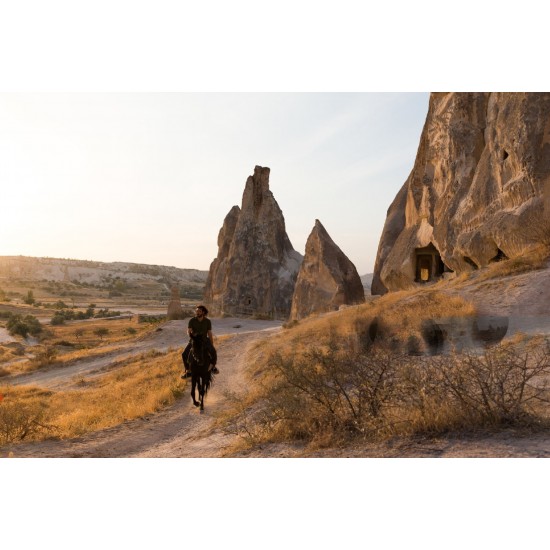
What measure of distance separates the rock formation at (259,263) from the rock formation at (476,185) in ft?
36.9

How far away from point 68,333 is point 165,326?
14360 mm

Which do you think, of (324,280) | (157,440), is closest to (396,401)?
(157,440)

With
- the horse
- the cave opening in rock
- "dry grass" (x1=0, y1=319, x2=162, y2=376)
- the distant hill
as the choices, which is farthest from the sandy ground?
the distant hill

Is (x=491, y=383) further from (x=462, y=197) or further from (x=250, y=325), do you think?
(x=250, y=325)

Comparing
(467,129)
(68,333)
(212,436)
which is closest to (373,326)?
(212,436)

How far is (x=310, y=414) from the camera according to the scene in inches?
206

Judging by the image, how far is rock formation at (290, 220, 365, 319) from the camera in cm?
2308

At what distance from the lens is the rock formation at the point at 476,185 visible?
13.2 meters

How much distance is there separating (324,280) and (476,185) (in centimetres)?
932

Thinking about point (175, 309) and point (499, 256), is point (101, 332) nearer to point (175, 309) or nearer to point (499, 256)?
point (175, 309)

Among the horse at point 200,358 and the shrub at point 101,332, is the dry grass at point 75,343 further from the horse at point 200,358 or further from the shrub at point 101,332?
the horse at point 200,358

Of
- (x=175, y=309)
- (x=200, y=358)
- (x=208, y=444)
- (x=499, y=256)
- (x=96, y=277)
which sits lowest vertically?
(x=208, y=444)

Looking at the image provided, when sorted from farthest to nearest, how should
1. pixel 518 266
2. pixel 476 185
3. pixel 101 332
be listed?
pixel 101 332 < pixel 476 185 < pixel 518 266

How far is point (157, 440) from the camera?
7.20 m
